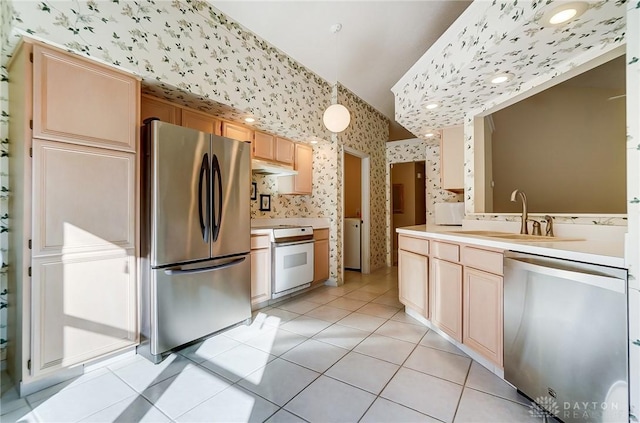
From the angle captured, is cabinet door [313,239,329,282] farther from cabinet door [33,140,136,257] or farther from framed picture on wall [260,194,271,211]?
cabinet door [33,140,136,257]

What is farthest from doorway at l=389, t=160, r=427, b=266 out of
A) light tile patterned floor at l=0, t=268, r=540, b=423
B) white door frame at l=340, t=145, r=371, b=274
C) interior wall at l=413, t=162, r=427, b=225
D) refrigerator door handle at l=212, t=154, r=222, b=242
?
refrigerator door handle at l=212, t=154, r=222, b=242

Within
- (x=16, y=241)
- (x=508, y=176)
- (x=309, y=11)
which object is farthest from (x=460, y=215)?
(x=16, y=241)

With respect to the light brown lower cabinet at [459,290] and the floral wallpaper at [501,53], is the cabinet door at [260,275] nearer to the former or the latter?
the light brown lower cabinet at [459,290]

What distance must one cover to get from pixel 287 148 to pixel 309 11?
166cm

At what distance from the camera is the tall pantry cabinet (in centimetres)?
156

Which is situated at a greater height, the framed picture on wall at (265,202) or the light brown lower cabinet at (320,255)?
the framed picture on wall at (265,202)

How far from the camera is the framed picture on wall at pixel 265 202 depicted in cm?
382

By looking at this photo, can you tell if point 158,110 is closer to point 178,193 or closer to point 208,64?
point 208,64

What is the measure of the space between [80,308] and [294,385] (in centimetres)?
148

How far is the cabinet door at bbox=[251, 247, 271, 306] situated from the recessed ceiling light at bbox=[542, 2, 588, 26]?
2910mm

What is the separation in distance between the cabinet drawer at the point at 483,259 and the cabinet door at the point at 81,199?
2513mm

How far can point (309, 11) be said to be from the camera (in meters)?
2.49

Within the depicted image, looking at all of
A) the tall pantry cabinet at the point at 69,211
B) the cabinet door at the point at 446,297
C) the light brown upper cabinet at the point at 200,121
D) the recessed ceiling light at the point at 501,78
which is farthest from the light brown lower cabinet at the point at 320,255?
the recessed ceiling light at the point at 501,78

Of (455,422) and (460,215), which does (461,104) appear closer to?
(460,215)
